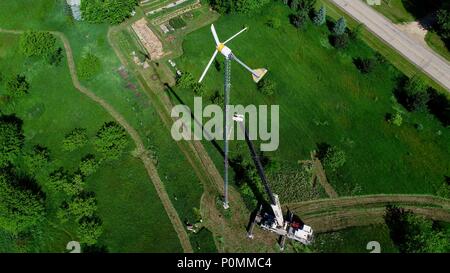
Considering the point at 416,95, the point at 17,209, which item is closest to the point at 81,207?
the point at 17,209

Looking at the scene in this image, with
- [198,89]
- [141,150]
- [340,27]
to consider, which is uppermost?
[340,27]

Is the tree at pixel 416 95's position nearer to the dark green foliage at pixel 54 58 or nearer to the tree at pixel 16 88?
the dark green foliage at pixel 54 58

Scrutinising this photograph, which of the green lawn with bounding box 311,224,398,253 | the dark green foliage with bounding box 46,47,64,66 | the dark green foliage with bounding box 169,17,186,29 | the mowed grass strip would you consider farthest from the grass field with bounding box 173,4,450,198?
the dark green foliage with bounding box 46,47,64,66

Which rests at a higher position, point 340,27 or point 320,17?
point 320,17

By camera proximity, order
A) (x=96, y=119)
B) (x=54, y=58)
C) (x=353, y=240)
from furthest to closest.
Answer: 1. (x=54, y=58)
2. (x=96, y=119)
3. (x=353, y=240)

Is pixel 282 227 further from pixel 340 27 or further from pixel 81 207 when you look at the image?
pixel 340 27

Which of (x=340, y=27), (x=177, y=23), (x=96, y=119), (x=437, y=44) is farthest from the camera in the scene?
(x=177, y=23)
